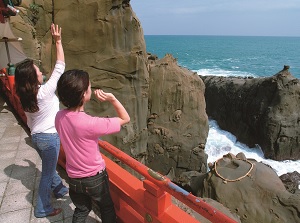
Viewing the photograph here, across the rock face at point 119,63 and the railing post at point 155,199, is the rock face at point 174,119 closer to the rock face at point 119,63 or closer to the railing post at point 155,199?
the rock face at point 119,63

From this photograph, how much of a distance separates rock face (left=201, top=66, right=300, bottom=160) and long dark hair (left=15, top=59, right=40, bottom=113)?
18.4m

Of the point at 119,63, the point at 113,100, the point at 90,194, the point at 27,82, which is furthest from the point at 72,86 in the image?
the point at 119,63

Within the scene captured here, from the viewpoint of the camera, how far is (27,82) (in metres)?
2.48

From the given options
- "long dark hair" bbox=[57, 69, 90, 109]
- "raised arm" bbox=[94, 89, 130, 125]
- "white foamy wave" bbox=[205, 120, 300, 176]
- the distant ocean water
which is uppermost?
"long dark hair" bbox=[57, 69, 90, 109]

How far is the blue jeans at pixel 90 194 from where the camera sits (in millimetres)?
2303

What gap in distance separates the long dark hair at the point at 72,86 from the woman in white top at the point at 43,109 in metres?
0.66

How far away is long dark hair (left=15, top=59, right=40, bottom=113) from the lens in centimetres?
246

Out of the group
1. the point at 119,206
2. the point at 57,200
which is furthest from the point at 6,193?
the point at 119,206

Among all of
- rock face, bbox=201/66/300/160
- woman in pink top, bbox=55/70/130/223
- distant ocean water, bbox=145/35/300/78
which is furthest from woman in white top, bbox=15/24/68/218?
distant ocean water, bbox=145/35/300/78

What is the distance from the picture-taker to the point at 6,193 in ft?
11.8

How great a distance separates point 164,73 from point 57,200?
29.8 ft

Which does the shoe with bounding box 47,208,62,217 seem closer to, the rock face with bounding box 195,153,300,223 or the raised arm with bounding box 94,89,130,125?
the raised arm with bounding box 94,89,130,125

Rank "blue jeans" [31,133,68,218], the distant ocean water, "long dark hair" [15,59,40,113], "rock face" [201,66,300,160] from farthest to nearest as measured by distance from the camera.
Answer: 1. the distant ocean water
2. "rock face" [201,66,300,160]
3. "blue jeans" [31,133,68,218]
4. "long dark hair" [15,59,40,113]

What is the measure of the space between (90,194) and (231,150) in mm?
20098
